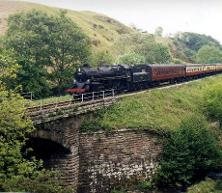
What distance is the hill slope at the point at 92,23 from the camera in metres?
120

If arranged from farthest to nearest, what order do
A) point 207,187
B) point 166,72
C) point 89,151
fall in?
point 166,72 → point 207,187 → point 89,151

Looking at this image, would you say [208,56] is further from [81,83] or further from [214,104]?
[81,83]

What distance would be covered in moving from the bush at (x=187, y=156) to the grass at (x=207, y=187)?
132 centimetres

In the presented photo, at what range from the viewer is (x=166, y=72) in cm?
6644

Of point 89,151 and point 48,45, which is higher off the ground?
point 48,45

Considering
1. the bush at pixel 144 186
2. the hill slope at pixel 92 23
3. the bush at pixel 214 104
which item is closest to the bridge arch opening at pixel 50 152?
the bush at pixel 144 186

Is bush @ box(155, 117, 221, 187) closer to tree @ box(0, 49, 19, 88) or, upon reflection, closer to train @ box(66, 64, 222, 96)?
train @ box(66, 64, 222, 96)

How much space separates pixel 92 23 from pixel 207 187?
102480 millimetres

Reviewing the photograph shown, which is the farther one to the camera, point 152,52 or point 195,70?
point 152,52

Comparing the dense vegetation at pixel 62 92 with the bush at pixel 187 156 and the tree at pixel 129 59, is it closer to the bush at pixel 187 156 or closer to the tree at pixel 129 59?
the bush at pixel 187 156

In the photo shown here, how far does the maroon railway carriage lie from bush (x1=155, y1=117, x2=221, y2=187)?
14.1m

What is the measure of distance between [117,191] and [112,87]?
14561mm

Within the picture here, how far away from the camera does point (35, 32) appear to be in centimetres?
6397

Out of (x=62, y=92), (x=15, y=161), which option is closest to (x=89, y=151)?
(x=15, y=161)
